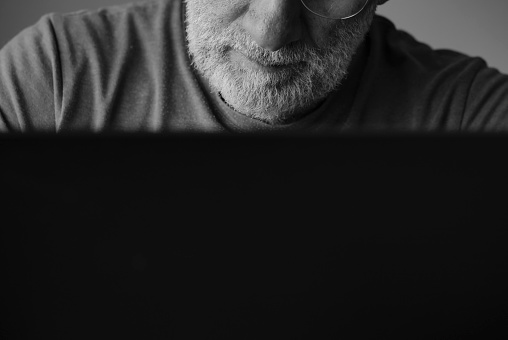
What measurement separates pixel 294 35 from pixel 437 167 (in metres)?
0.59

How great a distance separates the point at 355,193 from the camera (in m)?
0.39

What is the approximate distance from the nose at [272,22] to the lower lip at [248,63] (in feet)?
0.12

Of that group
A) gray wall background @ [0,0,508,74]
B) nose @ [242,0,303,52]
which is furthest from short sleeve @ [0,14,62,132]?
gray wall background @ [0,0,508,74]

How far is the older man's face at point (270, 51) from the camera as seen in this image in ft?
3.07

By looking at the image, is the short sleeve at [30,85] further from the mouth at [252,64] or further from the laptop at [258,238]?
the laptop at [258,238]

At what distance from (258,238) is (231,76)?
63cm

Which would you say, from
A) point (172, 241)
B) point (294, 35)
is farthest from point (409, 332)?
point (294, 35)

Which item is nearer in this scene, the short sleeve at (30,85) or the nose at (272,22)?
the nose at (272,22)

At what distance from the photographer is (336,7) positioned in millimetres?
1007

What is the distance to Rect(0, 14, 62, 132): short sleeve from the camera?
3.48 ft

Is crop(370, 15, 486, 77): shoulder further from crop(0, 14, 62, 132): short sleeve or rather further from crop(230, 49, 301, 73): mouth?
crop(0, 14, 62, 132): short sleeve

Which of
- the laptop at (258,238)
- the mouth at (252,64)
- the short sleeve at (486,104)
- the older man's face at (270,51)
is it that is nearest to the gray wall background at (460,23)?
the short sleeve at (486,104)

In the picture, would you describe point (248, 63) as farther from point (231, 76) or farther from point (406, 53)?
point (406, 53)

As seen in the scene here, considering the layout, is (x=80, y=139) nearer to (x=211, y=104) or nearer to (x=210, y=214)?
(x=210, y=214)
